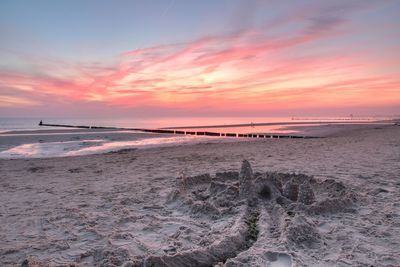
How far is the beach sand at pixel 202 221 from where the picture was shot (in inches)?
151

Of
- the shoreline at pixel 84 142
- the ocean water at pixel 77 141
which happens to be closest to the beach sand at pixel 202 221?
the shoreline at pixel 84 142

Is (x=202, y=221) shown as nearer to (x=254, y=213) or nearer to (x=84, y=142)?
(x=254, y=213)

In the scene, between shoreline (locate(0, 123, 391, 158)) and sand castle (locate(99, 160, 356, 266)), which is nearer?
sand castle (locate(99, 160, 356, 266))

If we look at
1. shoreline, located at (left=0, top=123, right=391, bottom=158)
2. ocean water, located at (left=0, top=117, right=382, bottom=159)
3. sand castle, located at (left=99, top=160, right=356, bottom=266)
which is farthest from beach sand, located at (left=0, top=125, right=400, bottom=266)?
ocean water, located at (left=0, top=117, right=382, bottom=159)

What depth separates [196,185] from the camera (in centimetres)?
748


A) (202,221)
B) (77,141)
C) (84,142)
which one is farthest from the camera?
(77,141)

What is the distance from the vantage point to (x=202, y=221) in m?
5.17

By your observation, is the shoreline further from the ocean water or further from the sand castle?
the sand castle

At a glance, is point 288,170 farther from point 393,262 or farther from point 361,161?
point 393,262

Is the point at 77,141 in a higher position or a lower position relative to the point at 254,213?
higher

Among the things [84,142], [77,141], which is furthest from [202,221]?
[77,141]

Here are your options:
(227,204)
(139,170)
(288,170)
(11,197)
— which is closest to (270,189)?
(227,204)

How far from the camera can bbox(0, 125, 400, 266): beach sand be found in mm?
3846

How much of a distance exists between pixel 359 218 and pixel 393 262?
59.0 inches
